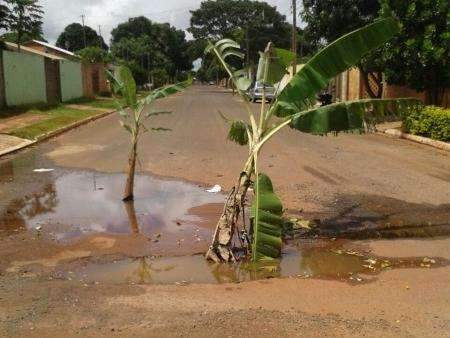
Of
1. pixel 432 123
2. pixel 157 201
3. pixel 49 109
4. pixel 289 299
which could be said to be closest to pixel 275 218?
pixel 289 299

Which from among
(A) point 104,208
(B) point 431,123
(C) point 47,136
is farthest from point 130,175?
(B) point 431,123

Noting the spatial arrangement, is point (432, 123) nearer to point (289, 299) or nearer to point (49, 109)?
point (289, 299)

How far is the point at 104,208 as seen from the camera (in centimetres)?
873

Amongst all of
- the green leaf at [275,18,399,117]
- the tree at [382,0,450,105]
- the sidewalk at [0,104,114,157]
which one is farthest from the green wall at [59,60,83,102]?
the green leaf at [275,18,399,117]

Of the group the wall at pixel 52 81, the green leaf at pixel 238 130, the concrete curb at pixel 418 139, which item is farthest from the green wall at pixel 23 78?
the green leaf at pixel 238 130

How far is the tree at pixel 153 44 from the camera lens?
85081 millimetres

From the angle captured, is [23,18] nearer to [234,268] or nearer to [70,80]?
[70,80]

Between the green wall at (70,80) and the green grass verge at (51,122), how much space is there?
15.9 feet

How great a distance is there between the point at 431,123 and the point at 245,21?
67371mm

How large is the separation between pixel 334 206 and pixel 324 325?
4320 mm

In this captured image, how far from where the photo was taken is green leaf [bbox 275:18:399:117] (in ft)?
21.2

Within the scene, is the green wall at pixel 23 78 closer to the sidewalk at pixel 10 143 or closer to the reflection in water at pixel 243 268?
the sidewalk at pixel 10 143

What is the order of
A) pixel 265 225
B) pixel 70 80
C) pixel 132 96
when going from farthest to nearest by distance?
pixel 70 80
pixel 132 96
pixel 265 225

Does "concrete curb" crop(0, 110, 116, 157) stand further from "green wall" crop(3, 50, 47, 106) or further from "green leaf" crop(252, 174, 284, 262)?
"green leaf" crop(252, 174, 284, 262)
